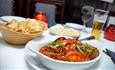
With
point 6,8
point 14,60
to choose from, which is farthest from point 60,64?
point 6,8

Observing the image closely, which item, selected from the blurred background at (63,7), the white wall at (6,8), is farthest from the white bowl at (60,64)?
the blurred background at (63,7)

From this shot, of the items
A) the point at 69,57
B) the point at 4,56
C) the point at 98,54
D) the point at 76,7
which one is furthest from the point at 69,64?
the point at 76,7

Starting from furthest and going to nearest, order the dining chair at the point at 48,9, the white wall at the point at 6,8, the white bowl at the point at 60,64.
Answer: the white wall at the point at 6,8 → the dining chair at the point at 48,9 → the white bowl at the point at 60,64

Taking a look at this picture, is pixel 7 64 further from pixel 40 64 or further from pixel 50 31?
pixel 50 31

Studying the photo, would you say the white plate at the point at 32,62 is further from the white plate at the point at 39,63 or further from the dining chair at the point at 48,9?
the dining chair at the point at 48,9

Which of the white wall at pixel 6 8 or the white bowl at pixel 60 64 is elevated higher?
the white bowl at pixel 60 64

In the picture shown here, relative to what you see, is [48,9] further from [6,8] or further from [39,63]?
[39,63]

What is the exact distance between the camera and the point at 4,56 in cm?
83

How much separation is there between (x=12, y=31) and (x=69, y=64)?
1.08 feet

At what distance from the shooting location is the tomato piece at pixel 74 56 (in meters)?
0.71

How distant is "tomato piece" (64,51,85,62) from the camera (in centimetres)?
71

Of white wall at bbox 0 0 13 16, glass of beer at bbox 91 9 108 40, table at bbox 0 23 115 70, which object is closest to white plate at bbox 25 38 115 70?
table at bbox 0 23 115 70

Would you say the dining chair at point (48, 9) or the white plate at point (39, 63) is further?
the dining chair at point (48, 9)

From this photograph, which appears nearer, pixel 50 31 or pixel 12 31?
pixel 12 31
